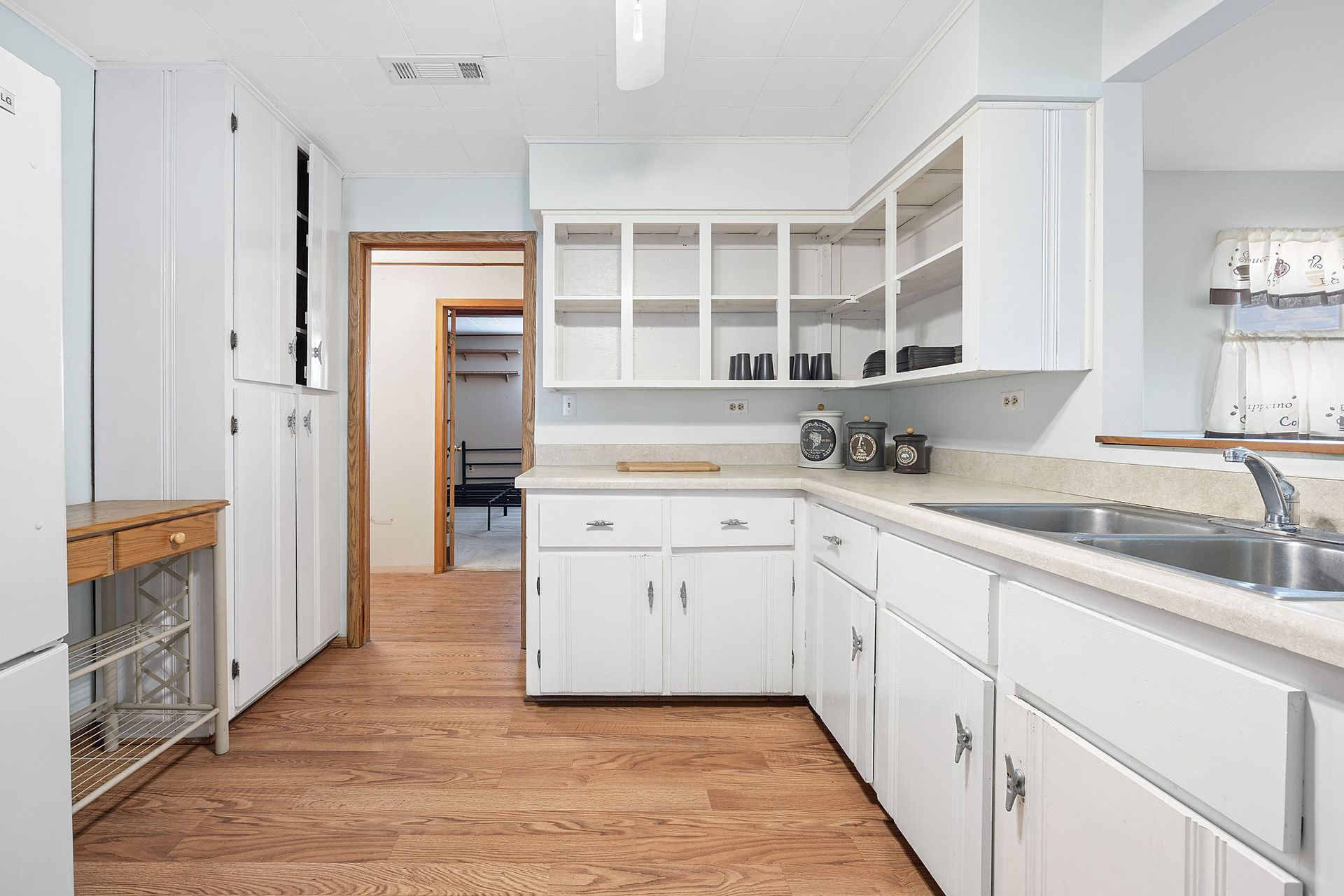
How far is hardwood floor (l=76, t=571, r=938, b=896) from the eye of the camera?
159 cm

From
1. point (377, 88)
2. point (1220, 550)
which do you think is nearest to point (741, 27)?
point (377, 88)

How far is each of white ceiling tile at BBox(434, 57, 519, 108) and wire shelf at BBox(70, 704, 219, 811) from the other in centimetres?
233

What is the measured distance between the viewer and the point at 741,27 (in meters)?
2.04

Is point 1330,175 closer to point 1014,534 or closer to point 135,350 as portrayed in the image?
point 1014,534

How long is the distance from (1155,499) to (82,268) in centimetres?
331

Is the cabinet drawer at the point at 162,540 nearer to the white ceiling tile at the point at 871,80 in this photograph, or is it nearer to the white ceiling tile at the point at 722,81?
the white ceiling tile at the point at 722,81

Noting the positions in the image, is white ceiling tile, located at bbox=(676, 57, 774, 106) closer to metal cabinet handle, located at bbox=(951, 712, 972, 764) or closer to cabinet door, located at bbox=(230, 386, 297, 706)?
cabinet door, located at bbox=(230, 386, 297, 706)

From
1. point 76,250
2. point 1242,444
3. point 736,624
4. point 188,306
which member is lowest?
point 736,624

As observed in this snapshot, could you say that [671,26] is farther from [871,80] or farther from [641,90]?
[871,80]

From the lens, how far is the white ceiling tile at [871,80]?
7.36 ft

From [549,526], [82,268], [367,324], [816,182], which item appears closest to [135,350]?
[82,268]

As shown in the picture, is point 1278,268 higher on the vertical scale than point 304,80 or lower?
lower

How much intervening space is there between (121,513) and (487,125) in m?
1.93

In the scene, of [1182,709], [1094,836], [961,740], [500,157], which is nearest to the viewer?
[1182,709]
